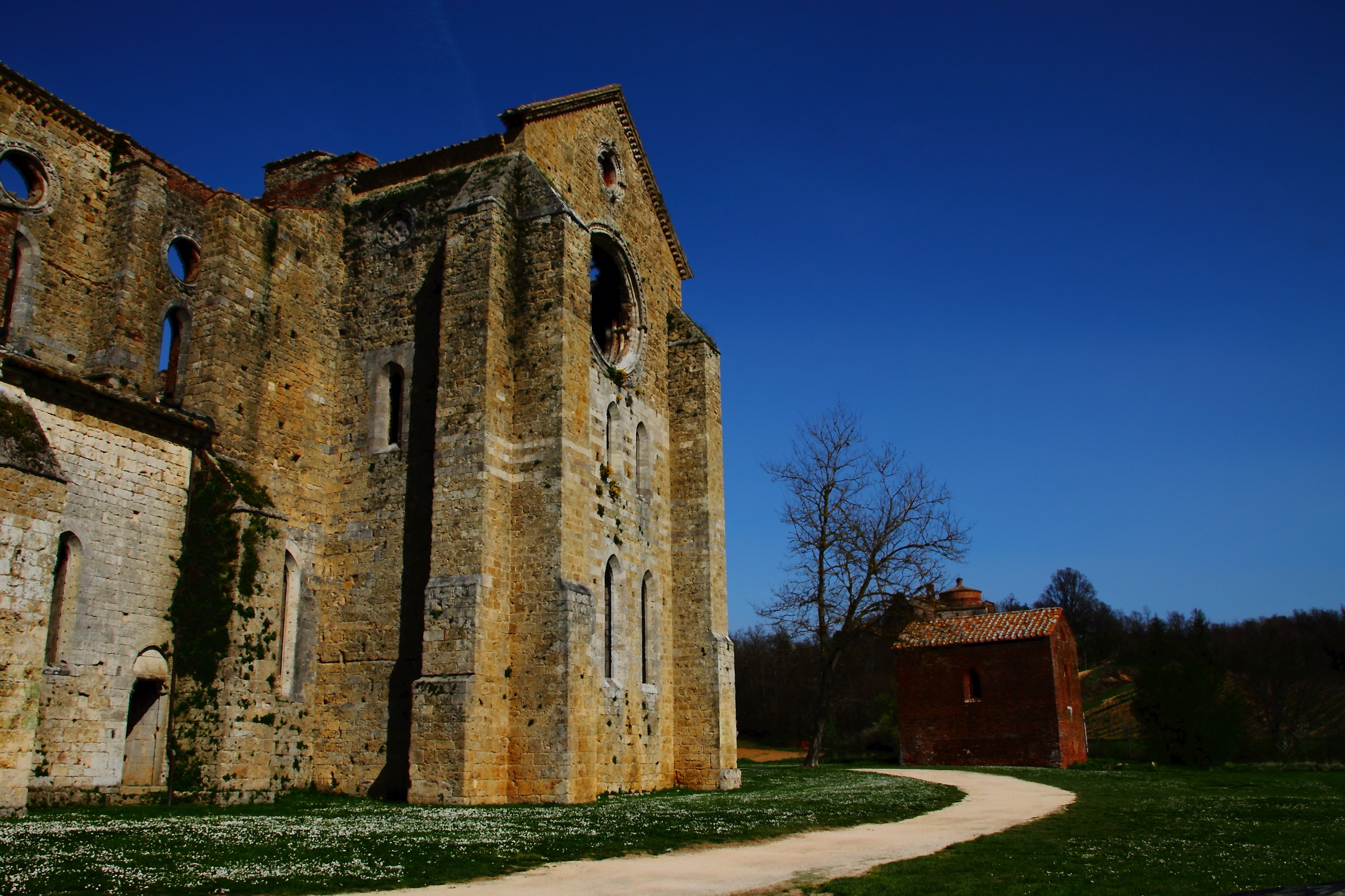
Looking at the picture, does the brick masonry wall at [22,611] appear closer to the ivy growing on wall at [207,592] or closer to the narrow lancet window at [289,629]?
the ivy growing on wall at [207,592]

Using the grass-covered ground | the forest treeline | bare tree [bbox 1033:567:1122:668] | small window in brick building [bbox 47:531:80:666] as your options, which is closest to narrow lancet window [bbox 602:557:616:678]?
the grass-covered ground

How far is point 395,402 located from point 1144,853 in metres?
14.1

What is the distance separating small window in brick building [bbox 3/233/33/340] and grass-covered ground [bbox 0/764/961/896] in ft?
25.4

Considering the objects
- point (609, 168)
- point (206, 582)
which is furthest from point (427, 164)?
point (206, 582)

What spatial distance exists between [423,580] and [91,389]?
19.3 feet

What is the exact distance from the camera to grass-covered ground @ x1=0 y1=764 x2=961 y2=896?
7219 millimetres

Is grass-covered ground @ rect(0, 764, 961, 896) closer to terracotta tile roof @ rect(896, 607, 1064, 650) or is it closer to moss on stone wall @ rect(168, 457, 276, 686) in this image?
moss on stone wall @ rect(168, 457, 276, 686)

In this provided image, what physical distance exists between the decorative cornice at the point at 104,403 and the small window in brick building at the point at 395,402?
10.3 feet

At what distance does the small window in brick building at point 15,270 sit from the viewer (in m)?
15.1

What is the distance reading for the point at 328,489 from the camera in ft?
59.3

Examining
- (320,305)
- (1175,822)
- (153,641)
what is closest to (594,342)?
(320,305)

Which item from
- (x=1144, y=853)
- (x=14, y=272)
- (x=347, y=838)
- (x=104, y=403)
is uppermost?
(x=14, y=272)

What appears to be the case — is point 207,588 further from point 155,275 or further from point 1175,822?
point 1175,822

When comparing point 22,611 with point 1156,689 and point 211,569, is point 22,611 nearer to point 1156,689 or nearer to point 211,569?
point 211,569
